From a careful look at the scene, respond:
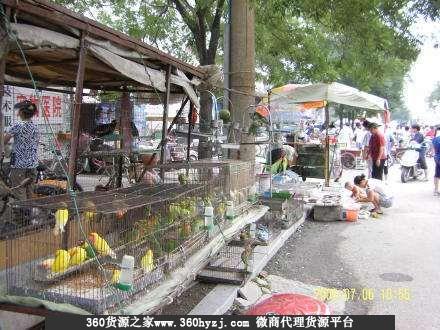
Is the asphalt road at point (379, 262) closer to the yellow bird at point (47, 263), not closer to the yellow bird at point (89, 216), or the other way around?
the yellow bird at point (89, 216)

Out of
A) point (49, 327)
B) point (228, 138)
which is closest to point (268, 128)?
point (228, 138)

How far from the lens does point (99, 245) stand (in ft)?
12.1

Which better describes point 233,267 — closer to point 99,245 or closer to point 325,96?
point 99,245

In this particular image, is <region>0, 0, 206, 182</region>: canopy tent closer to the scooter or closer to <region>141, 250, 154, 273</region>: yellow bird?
<region>141, 250, 154, 273</region>: yellow bird

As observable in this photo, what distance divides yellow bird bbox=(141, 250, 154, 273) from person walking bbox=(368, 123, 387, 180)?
31.4 feet

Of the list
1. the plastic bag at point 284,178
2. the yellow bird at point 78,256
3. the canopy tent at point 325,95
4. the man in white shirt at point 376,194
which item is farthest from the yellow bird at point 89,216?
the man in white shirt at point 376,194

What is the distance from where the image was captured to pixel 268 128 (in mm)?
8336

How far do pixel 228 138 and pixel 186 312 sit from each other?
385 centimetres

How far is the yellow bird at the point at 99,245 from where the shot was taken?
3655mm

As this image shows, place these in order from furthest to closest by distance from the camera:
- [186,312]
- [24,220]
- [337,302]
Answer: [337,302]
[186,312]
[24,220]

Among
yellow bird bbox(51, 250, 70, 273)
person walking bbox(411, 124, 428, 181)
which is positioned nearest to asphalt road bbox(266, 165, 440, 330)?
yellow bird bbox(51, 250, 70, 273)

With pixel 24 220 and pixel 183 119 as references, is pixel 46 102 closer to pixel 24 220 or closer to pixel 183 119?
pixel 183 119

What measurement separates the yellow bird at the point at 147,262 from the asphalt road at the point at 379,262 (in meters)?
2.55

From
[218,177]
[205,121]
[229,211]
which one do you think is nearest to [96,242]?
[229,211]
